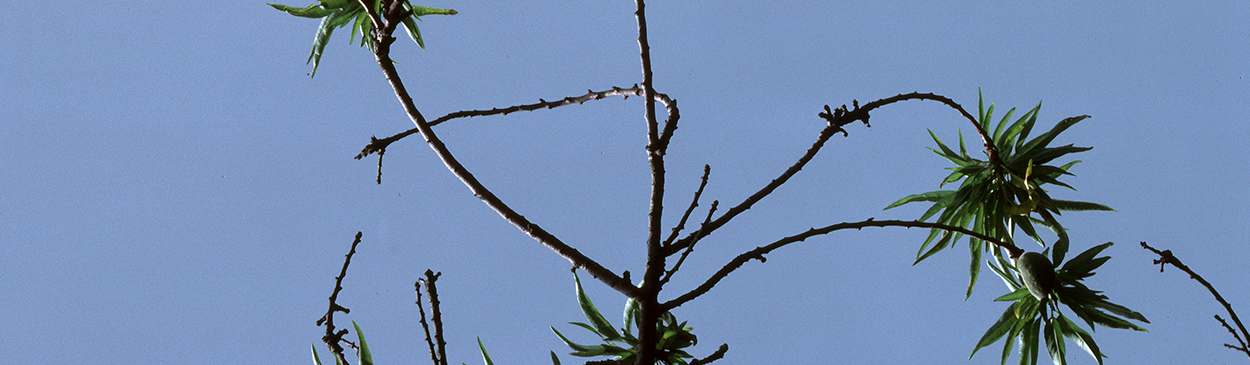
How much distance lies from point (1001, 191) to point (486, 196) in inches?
74.8

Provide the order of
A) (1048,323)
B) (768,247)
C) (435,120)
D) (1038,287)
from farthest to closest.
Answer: (1048,323) → (1038,287) → (435,120) → (768,247)

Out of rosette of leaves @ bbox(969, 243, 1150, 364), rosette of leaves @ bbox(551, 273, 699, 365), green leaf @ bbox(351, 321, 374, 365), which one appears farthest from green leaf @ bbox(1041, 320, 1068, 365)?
green leaf @ bbox(351, 321, 374, 365)

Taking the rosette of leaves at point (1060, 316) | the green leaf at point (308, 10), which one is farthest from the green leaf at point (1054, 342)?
the green leaf at point (308, 10)

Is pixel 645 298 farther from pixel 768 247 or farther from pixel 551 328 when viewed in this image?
pixel 551 328

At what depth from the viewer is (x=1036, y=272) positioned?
2020mm

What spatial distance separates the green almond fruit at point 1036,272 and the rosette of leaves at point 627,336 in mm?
981

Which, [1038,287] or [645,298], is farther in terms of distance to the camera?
[1038,287]

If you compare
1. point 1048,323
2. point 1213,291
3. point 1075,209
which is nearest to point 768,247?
point 1213,291

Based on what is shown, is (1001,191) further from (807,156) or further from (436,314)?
(436,314)

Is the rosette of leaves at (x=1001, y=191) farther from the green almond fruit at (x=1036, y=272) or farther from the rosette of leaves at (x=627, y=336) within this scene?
the rosette of leaves at (x=627, y=336)

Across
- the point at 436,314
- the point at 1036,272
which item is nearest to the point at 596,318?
the point at 436,314

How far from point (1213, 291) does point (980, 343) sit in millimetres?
971

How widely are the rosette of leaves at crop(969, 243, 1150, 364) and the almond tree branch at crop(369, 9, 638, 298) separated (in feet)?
4.86

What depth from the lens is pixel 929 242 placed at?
8.46 ft
